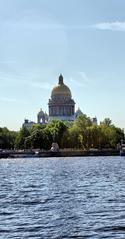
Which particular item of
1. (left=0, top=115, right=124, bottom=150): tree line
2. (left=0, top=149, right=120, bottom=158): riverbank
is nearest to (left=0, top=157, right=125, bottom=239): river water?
(left=0, top=149, right=120, bottom=158): riverbank

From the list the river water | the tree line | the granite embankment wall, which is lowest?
the river water

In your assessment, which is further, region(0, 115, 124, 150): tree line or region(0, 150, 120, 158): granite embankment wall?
region(0, 115, 124, 150): tree line

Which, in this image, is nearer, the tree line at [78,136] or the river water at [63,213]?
the river water at [63,213]

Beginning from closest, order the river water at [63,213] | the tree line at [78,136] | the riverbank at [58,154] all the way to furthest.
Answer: the river water at [63,213], the riverbank at [58,154], the tree line at [78,136]

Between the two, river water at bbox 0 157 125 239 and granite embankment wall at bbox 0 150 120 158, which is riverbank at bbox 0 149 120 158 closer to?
granite embankment wall at bbox 0 150 120 158

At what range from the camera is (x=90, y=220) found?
2642 centimetres

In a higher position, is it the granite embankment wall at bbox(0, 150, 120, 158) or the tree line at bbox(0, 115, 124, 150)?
the tree line at bbox(0, 115, 124, 150)

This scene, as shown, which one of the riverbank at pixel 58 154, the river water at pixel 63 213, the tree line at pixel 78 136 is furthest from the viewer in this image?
the tree line at pixel 78 136

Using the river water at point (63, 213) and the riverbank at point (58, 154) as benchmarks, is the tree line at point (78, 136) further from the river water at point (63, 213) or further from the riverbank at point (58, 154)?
the river water at point (63, 213)

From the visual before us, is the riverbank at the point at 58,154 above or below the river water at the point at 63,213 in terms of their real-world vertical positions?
above

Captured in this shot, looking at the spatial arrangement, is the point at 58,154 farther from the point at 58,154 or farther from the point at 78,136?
the point at 78,136

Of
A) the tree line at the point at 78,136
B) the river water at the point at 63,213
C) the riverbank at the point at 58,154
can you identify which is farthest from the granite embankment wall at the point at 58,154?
the river water at the point at 63,213

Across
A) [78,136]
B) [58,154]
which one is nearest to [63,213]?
[58,154]

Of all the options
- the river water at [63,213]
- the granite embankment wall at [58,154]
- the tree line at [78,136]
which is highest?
the tree line at [78,136]
